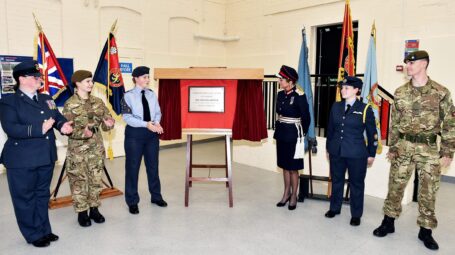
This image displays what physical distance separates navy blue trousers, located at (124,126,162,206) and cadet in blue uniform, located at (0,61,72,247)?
2.66 ft

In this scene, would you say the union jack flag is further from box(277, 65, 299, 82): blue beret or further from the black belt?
the black belt

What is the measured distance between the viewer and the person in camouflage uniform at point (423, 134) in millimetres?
2902

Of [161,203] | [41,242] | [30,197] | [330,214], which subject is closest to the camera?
[30,197]

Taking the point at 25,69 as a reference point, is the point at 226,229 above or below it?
below

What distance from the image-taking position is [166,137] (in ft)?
13.0

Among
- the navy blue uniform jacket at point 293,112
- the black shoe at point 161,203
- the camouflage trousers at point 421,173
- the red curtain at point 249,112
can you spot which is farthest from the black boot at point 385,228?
the black shoe at point 161,203

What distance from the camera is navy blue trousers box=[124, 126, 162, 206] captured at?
144 inches

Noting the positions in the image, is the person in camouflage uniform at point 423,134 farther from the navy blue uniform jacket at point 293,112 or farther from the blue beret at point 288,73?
the blue beret at point 288,73

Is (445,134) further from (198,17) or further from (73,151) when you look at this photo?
(198,17)

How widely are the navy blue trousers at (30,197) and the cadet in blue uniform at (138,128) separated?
2.93ft

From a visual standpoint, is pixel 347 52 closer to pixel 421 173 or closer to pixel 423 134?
pixel 423 134

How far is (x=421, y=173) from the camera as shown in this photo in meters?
2.99

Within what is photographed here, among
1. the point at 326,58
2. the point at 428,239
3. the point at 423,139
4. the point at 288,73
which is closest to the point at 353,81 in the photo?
the point at 288,73

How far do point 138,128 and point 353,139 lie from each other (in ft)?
7.05
